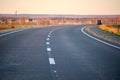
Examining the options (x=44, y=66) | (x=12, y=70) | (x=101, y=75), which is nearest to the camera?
(x=101, y=75)

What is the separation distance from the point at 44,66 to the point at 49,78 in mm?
1908

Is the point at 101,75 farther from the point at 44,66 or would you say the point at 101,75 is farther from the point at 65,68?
the point at 44,66

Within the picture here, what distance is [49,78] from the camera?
782cm

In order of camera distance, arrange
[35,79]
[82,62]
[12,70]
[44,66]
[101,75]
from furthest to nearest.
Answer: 1. [82,62]
2. [44,66]
3. [12,70]
4. [101,75]
5. [35,79]

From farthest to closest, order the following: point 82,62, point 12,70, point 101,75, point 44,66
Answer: point 82,62
point 44,66
point 12,70
point 101,75

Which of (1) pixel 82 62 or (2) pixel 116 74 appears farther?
(1) pixel 82 62

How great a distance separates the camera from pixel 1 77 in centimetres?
786

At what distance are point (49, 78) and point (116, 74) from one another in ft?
6.64

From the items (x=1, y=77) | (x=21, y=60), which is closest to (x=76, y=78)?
(x=1, y=77)

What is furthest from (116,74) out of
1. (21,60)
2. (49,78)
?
(21,60)

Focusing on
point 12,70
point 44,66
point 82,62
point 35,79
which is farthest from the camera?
point 82,62

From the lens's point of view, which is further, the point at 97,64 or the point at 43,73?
the point at 97,64

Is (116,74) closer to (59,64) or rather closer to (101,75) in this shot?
(101,75)

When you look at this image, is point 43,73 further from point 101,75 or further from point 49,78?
point 101,75
